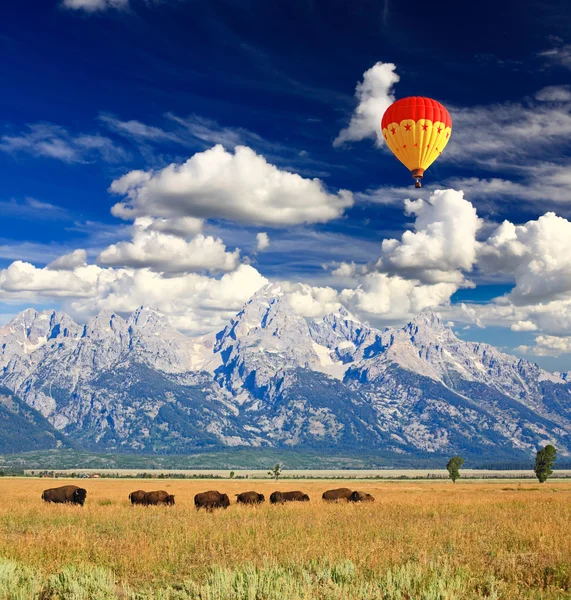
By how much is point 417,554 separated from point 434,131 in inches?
1797

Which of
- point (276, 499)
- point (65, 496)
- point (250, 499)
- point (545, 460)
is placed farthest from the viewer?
point (545, 460)

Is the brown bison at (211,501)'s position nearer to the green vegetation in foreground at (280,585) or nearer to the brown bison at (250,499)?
the brown bison at (250,499)

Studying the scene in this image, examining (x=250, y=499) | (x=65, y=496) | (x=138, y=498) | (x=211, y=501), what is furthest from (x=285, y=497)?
(x=65, y=496)

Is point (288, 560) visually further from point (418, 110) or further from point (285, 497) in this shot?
point (418, 110)

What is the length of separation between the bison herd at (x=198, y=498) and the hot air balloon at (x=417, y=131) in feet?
96.3

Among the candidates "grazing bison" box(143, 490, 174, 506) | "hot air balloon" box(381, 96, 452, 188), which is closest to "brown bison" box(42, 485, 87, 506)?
"grazing bison" box(143, 490, 174, 506)

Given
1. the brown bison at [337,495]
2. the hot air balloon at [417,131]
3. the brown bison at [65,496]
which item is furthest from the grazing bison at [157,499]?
the hot air balloon at [417,131]

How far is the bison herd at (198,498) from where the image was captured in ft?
138

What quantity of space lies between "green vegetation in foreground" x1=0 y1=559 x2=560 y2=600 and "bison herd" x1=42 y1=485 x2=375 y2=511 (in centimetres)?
2424

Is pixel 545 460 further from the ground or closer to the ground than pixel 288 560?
closer to the ground

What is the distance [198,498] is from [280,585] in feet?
95.0

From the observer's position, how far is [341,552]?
63.5 ft

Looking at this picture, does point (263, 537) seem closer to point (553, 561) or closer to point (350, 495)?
point (553, 561)

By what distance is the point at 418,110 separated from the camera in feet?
185
